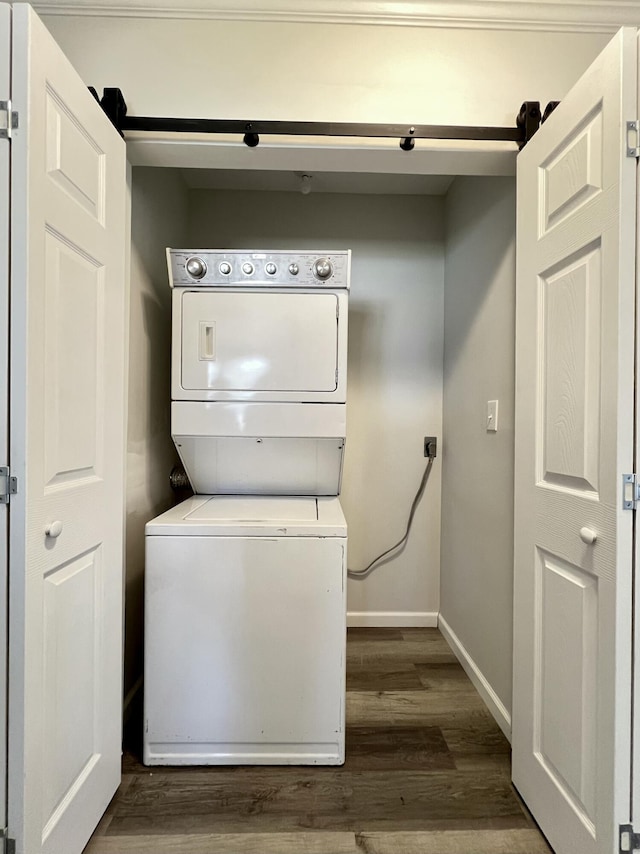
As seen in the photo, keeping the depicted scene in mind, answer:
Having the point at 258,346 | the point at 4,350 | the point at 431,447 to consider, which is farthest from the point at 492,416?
the point at 4,350

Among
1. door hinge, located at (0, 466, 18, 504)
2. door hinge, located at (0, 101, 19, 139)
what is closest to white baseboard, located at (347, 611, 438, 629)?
door hinge, located at (0, 466, 18, 504)

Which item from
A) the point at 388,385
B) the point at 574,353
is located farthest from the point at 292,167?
the point at 388,385

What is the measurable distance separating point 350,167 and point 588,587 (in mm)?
1443

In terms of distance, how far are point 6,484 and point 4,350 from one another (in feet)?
0.89

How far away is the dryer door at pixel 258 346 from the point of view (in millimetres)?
1844

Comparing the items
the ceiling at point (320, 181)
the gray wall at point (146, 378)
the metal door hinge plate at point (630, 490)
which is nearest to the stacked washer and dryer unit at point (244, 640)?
the gray wall at point (146, 378)

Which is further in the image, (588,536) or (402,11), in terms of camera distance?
(402,11)

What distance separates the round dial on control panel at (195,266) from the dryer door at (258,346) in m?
0.07

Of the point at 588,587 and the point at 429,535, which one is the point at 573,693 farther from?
the point at 429,535

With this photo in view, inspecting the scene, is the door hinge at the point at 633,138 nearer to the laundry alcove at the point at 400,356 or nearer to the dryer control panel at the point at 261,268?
the laundry alcove at the point at 400,356

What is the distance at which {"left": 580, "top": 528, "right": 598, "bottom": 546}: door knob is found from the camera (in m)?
1.08

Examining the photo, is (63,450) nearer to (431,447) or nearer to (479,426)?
(479,426)

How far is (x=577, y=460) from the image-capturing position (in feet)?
3.79

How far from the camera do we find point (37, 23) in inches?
38.5
